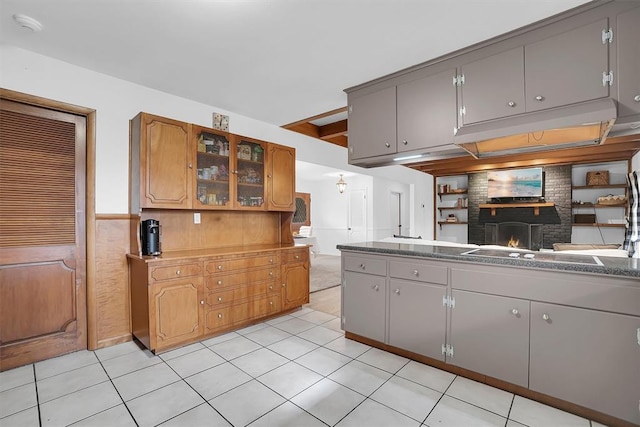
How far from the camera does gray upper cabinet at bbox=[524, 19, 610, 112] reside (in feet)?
6.33

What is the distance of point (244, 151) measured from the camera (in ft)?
11.5

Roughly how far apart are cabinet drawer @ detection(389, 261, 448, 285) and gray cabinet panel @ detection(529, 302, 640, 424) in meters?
0.60

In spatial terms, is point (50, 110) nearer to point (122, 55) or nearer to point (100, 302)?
point (122, 55)

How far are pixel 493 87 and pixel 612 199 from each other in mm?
6008

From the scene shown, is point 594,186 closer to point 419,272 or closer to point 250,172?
point 419,272

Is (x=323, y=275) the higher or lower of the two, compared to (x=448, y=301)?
lower

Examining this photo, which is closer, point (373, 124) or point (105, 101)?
point (105, 101)

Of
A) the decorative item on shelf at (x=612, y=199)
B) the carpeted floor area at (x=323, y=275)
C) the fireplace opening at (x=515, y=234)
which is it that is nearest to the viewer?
the carpeted floor area at (x=323, y=275)

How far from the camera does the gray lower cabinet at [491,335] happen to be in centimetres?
196

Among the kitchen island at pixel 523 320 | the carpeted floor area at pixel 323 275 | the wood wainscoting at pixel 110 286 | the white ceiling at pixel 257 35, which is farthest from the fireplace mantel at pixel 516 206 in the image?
the wood wainscoting at pixel 110 286

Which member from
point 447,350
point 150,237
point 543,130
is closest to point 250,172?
point 150,237

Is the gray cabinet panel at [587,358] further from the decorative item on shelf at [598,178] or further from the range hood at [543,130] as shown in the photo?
the decorative item on shelf at [598,178]

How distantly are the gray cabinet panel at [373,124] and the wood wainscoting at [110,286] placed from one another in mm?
2300

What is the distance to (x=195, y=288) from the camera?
9.27 ft
